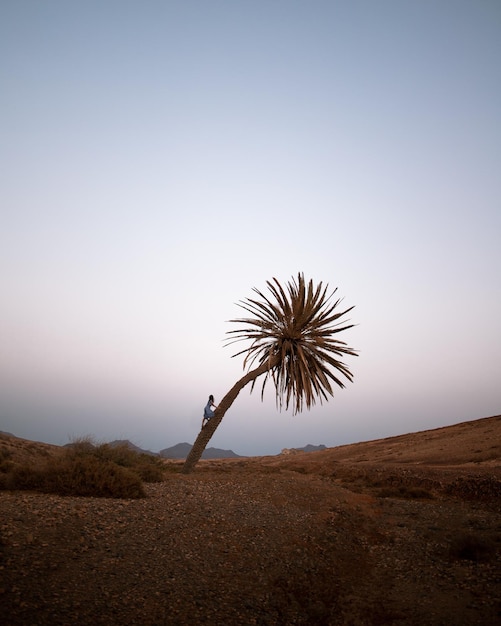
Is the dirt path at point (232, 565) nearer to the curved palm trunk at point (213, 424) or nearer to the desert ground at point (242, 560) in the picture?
the desert ground at point (242, 560)

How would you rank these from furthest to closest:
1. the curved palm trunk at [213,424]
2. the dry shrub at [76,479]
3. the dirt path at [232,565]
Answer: the curved palm trunk at [213,424] → the dry shrub at [76,479] → the dirt path at [232,565]

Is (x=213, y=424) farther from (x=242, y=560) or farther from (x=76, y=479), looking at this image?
(x=242, y=560)

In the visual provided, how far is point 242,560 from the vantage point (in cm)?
746

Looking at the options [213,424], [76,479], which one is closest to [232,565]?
→ [76,479]

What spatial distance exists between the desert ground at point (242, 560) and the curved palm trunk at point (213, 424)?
4551 millimetres

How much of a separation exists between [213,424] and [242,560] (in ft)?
34.4

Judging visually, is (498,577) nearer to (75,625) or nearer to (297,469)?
(75,625)

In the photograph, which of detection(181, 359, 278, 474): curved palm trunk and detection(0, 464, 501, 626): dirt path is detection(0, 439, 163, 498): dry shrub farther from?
detection(181, 359, 278, 474): curved palm trunk

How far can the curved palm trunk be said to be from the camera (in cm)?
1764

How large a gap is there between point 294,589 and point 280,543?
6.43ft

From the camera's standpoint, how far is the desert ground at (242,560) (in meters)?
5.47

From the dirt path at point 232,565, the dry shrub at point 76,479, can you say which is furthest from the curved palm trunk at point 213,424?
the dry shrub at point 76,479

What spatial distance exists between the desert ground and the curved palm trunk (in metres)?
4.55

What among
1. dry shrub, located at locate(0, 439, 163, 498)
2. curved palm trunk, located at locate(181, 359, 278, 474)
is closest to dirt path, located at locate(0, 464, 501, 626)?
dry shrub, located at locate(0, 439, 163, 498)
